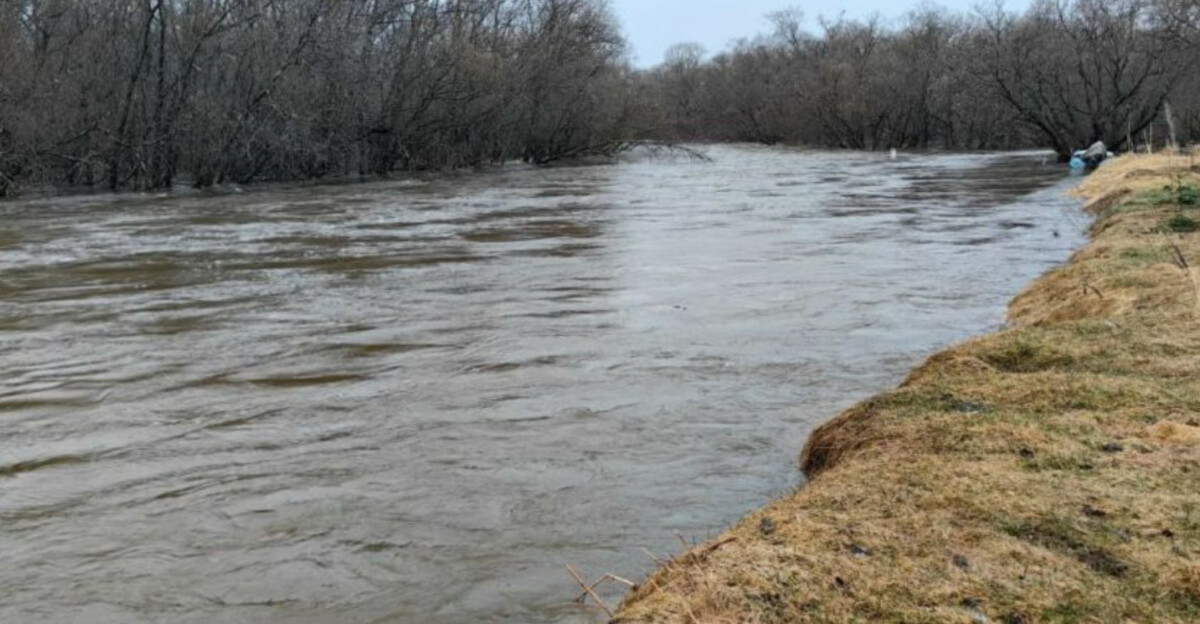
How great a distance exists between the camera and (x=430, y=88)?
36.6m

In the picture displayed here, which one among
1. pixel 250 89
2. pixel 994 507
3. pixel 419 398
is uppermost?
pixel 250 89

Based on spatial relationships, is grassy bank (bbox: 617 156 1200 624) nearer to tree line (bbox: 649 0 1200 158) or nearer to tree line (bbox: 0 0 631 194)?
tree line (bbox: 649 0 1200 158)

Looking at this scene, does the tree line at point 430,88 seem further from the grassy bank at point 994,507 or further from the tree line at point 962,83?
the grassy bank at point 994,507

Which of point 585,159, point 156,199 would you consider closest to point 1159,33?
point 585,159

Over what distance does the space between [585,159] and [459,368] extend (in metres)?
40.3

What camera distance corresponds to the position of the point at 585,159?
47281mm

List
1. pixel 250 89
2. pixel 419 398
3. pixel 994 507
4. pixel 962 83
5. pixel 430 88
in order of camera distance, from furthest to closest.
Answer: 1. pixel 962 83
2. pixel 430 88
3. pixel 250 89
4. pixel 419 398
5. pixel 994 507

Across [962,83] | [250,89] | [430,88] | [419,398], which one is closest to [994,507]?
[419,398]

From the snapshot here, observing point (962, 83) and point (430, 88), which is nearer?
point (430, 88)

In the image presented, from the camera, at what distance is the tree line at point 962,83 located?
40.6m

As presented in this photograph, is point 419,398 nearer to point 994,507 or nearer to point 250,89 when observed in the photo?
point 994,507

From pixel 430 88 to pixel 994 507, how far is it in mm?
34752

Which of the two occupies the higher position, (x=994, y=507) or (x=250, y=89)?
(x=250, y=89)

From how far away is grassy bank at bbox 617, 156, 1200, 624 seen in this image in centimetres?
307
